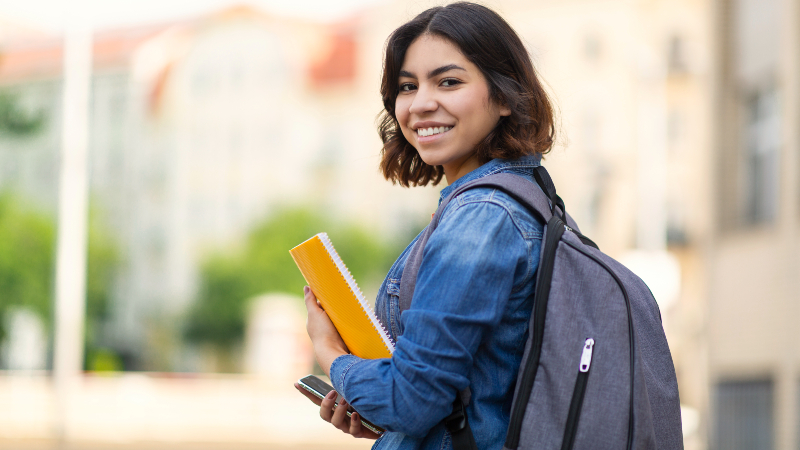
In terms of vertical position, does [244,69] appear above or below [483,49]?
above

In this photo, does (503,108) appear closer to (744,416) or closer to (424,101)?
(424,101)

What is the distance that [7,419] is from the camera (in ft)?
71.7

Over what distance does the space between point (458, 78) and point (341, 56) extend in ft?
168

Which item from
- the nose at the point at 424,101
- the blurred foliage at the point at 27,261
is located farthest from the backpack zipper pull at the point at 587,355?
the blurred foliage at the point at 27,261

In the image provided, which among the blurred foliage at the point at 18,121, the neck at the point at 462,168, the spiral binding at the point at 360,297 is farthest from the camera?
the blurred foliage at the point at 18,121

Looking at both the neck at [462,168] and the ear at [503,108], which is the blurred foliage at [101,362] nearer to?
the neck at [462,168]

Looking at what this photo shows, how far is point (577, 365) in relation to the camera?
1.73 m

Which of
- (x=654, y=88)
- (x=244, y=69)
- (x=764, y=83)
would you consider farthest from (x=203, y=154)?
(x=764, y=83)

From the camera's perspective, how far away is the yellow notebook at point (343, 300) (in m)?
1.97

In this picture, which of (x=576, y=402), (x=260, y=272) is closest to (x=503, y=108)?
(x=576, y=402)

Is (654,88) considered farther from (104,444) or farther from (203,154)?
(203,154)

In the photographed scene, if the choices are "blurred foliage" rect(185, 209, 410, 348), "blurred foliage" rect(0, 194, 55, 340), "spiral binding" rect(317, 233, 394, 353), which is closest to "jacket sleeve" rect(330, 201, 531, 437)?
"spiral binding" rect(317, 233, 394, 353)

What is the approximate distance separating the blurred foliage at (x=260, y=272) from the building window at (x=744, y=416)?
34.7m

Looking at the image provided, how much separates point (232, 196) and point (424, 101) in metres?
51.2
